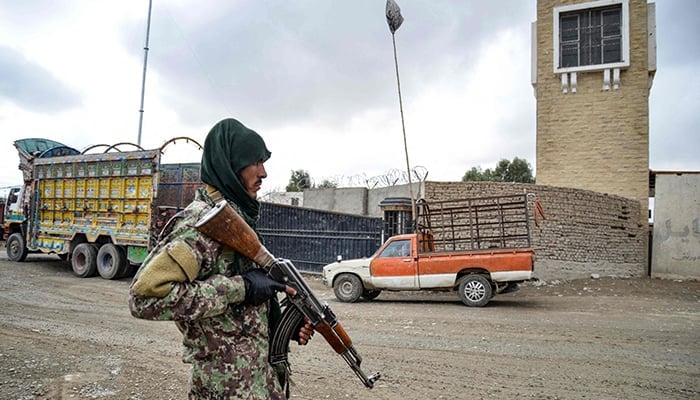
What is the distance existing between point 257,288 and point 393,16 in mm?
12597

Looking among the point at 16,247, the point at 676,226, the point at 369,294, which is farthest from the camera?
the point at 16,247

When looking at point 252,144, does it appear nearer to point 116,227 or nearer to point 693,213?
point 116,227

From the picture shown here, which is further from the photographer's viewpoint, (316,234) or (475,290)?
(316,234)

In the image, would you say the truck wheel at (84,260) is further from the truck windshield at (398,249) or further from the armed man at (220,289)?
the armed man at (220,289)

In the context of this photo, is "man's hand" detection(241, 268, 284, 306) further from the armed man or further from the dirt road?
the dirt road

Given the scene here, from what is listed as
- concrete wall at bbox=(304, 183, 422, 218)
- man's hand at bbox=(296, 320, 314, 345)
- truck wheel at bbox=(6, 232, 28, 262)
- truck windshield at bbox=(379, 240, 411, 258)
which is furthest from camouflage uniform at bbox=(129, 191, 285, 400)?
truck wheel at bbox=(6, 232, 28, 262)

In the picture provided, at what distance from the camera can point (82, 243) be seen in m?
11.9

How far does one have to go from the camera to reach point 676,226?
1371 cm

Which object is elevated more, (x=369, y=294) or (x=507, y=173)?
(x=507, y=173)

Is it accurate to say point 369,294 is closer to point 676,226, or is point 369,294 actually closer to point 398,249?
point 398,249

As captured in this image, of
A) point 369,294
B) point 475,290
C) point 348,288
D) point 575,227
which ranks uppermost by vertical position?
point 575,227

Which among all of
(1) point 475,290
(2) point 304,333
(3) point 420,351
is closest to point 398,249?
(1) point 475,290

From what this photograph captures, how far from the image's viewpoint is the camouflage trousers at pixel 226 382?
1754mm

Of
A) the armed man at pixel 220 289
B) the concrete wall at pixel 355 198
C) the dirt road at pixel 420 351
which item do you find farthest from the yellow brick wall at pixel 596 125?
the armed man at pixel 220 289
